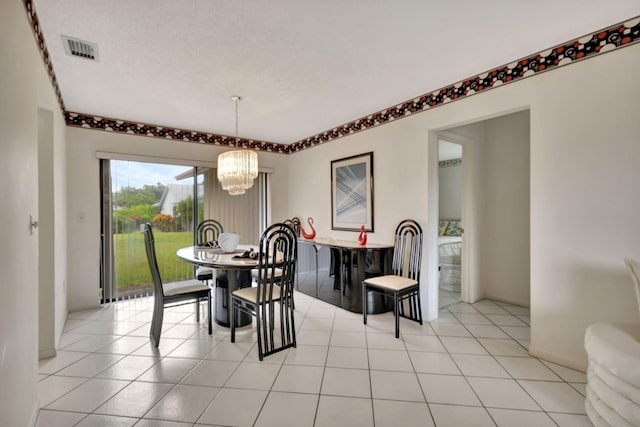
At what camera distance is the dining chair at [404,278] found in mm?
2905

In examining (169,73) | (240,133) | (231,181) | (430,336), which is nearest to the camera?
(169,73)

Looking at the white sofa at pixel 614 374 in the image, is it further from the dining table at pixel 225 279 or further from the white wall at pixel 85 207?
the white wall at pixel 85 207

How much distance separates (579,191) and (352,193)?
243 cm

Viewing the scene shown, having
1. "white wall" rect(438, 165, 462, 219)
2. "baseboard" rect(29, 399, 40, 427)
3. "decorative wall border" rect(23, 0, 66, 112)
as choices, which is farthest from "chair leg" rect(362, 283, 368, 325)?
"white wall" rect(438, 165, 462, 219)

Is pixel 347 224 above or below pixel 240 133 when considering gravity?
below

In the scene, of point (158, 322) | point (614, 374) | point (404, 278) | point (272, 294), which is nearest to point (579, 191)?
point (614, 374)

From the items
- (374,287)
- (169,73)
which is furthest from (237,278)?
(169,73)

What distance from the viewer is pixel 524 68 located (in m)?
2.40

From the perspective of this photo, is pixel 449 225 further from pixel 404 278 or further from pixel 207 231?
pixel 207 231

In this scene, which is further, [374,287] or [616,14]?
[374,287]

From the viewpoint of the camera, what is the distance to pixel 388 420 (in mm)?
1652

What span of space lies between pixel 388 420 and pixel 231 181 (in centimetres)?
265

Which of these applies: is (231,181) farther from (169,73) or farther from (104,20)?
(104,20)

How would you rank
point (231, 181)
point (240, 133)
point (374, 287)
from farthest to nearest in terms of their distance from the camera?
point (240, 133) → point (231, 181) → point (374, 287)
